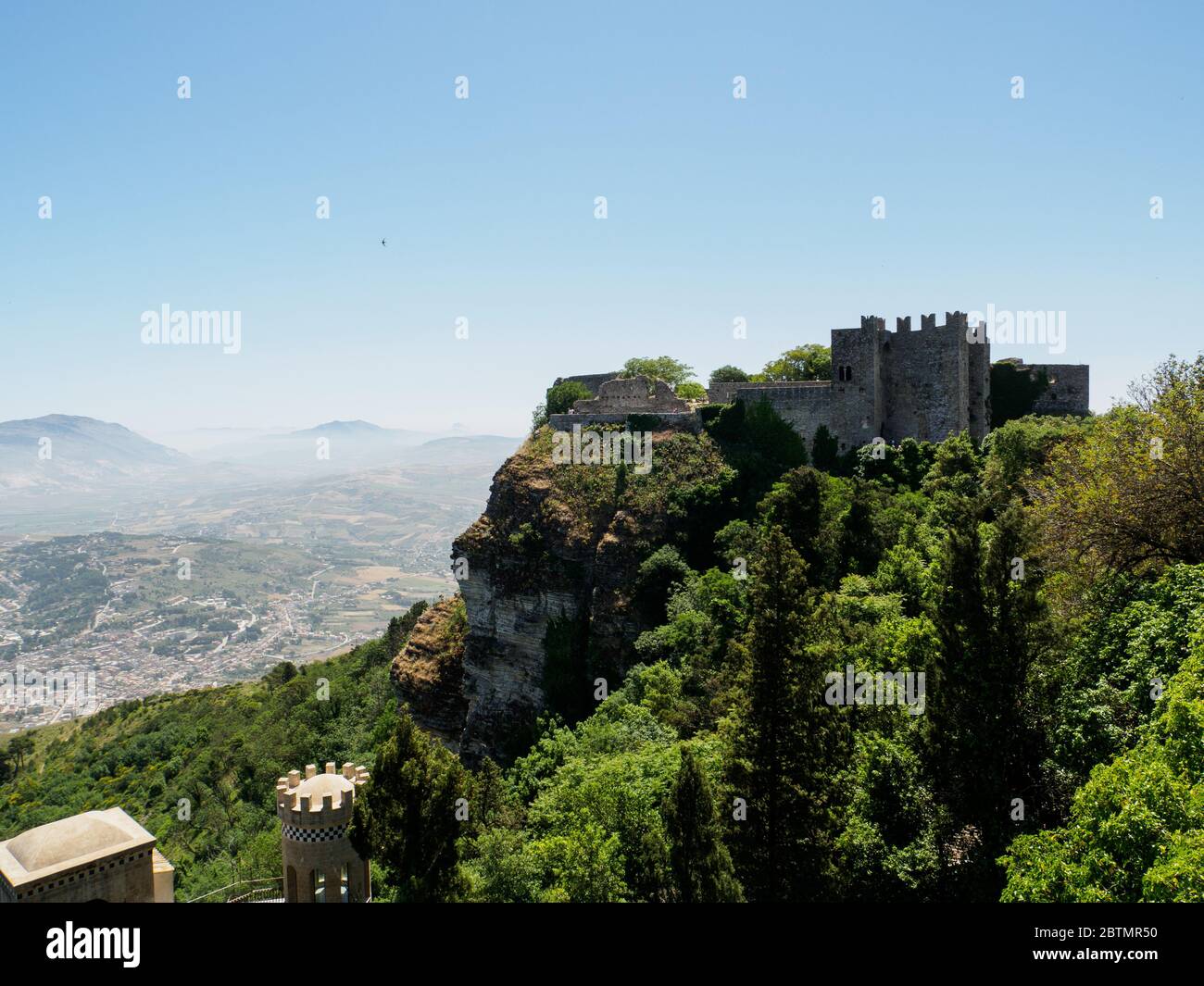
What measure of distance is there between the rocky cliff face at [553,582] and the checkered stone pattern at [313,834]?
21.0 meters

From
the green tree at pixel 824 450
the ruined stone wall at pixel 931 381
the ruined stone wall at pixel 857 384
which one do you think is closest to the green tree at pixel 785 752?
the green tree at pixel 824 450

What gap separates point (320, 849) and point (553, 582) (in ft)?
79.5

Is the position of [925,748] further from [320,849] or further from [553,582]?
[553,582]

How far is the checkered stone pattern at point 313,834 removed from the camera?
18.0m

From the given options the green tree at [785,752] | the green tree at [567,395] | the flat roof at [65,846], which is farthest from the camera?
the green tree at [567,395]

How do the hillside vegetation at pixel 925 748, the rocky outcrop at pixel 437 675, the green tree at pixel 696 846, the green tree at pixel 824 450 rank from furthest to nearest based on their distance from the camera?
the rocky outcrop at pixel 437 675
the green tree at pixel 824 450
the green tree at pixel 696 846
the hillside vegetation at pixel 925 748

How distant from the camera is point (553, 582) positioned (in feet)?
137

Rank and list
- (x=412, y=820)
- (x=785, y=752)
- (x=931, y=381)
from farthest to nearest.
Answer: (x=931, y=381)
(x=412, y=820)
(x=785, y=752)

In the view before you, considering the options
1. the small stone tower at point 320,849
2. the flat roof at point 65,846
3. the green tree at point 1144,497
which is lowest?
the small stone tower at point 320,849

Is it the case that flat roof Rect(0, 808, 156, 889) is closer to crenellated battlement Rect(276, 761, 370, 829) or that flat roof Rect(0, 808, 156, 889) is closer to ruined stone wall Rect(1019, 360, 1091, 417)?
crenellated battlement Rect(276, 761, 370, 829)

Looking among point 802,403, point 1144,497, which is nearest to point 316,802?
point 1144,497

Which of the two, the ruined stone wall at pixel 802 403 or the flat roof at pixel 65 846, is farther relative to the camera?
the ruined stone wall at pixel 802 403

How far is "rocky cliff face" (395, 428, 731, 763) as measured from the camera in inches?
1572

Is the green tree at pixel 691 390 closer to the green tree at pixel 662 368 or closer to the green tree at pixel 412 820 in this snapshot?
the green tree at pixel 662 368
